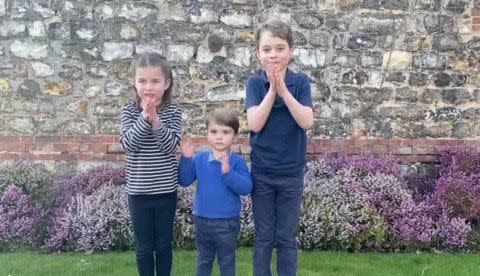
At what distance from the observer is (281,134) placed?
3615 mm

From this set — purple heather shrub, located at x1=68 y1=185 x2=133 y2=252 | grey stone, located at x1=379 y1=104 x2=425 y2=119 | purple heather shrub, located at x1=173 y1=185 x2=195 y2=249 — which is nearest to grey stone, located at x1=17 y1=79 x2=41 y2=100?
purple heather shrub, located at x1=68 y1=185 x2=133 y2=252

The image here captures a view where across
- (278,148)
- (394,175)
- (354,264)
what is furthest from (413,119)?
(278,148)

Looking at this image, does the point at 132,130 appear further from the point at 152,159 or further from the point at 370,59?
the point at 370,59

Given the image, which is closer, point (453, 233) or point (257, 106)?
point (257, 106)

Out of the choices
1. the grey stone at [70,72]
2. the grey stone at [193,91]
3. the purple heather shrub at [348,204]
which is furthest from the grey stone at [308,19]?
the grey stone at [70,72]

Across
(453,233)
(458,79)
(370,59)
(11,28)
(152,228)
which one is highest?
(11,28)

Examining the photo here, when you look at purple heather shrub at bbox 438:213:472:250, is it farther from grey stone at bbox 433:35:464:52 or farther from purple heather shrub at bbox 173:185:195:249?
purple heather shrub at bbox 173:185:195:249

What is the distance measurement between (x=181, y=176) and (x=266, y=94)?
2.62 ft

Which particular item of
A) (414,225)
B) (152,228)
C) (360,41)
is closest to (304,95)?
(152,228)

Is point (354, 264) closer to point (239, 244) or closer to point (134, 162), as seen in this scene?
point (239, 244)

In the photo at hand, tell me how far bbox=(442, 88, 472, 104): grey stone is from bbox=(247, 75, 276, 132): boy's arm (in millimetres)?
3370

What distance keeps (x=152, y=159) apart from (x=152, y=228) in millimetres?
471

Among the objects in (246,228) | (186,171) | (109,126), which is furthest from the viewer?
(109,126)

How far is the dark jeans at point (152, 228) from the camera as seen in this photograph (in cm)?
363
